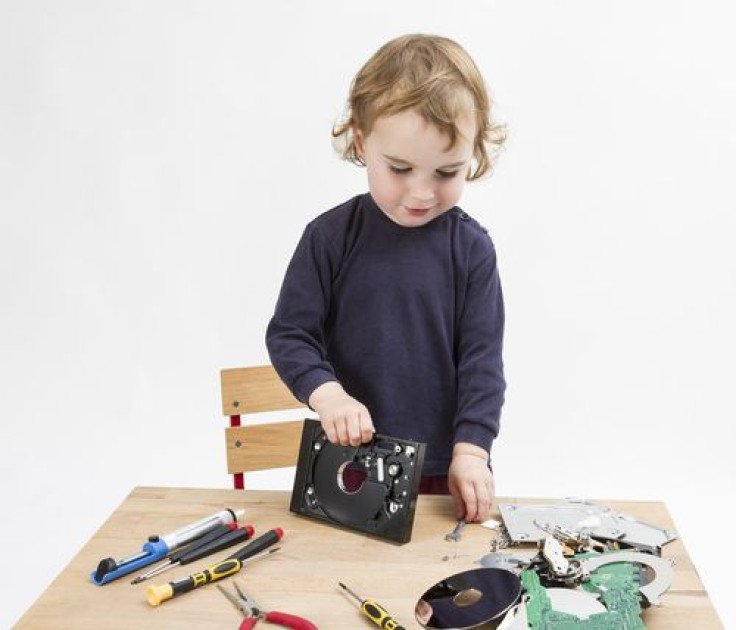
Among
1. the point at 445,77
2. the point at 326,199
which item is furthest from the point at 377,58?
the point at 326,199

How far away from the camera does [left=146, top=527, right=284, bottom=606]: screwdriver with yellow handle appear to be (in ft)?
3.14

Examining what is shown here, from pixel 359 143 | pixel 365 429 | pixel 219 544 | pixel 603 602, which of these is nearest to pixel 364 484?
pixel 365 429

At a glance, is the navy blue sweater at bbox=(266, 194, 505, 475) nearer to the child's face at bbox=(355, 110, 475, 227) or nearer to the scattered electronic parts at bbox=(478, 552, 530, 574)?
the child's face at bbox=(355, 110, 475, 227)

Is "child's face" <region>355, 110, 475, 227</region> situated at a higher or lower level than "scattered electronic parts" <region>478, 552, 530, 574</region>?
higher

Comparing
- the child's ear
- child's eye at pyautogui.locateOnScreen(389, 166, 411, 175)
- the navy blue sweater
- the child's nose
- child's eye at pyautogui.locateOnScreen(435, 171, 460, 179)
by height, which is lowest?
the navy blue sweater

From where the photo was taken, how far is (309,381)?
120cm

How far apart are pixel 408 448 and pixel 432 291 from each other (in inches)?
10.1

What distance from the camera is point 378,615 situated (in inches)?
35.7

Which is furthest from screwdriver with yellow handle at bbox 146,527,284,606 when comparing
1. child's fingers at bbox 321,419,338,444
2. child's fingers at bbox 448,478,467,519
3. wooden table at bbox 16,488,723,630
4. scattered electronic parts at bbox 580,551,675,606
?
scattered electronic parts at bbox 580,551,675,606

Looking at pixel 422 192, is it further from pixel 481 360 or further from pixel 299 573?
pixel 299 573

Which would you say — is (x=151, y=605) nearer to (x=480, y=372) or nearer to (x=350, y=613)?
(x=350, y=613)

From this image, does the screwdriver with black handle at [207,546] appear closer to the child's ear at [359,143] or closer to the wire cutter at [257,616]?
the wire cutter at [257,616]

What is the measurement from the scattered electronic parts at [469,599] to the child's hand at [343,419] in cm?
22

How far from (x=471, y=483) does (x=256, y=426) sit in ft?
1.42
